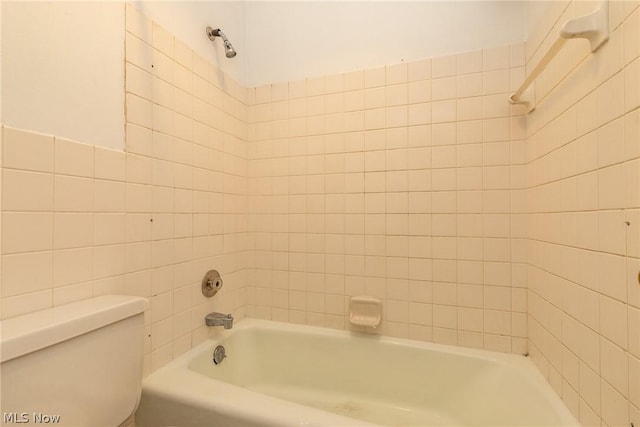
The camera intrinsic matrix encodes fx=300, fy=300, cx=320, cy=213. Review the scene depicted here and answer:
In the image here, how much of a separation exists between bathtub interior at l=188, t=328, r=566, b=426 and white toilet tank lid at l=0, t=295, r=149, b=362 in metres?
0.51

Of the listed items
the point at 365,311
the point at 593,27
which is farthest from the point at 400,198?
the point at 593,27

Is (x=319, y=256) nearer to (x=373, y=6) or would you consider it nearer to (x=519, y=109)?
(x=519, y=109)

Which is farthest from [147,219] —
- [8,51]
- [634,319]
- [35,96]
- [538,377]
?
[538,377]

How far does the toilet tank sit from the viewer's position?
66cm

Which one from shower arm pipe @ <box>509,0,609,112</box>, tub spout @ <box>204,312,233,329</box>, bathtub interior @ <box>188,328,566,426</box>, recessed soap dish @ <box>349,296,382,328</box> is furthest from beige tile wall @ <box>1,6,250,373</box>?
shower arm pipe @ <box>509,0,609,112</box>

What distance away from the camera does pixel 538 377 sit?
1.18 meters

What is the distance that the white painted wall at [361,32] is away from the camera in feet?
4.61

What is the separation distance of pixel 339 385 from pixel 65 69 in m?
1.72

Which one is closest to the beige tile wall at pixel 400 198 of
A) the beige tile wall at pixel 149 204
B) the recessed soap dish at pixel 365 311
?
the recessed soap dish at pixel 365 311

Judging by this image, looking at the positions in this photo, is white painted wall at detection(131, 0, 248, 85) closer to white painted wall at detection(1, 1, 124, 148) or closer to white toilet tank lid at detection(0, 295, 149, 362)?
white painted wall at detection(1, 1, 124, 148)

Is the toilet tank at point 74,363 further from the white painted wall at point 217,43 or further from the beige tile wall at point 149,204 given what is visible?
the white painted wall at point 217,43

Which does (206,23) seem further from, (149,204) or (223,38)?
(149,204)

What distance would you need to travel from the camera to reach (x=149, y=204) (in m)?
1.18

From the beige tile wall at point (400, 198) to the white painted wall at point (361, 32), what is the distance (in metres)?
0.07
